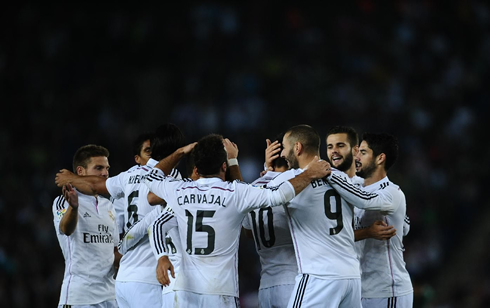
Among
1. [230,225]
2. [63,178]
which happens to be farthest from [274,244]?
[63,178]

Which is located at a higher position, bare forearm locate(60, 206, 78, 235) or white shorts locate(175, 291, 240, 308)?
bare forearm locate(60, 206, 78, 235)

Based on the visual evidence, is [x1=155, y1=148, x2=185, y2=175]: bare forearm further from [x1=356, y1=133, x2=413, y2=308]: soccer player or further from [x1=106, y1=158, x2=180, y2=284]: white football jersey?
[x1=356, y1=133, x2=413, y2=308]: soccer player

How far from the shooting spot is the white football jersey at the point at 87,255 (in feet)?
22.7

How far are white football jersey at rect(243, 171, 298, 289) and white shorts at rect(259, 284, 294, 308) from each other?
0.04 m

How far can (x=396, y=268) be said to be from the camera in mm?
6473

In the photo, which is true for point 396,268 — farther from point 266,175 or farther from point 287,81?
point 287,81

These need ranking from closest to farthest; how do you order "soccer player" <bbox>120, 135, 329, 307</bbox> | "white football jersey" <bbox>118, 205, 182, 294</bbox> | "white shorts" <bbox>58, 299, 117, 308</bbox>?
"soccer player" <bbox>120, 135, 329, 307</bbox>, "white football jersey" <bbox>118, 205, 182, 294</bbox>, "white shorts" <bbox>58, 299, 117, 308</bbox>

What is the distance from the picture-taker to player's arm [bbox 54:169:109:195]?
670 centimetres

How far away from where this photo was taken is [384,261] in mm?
6465

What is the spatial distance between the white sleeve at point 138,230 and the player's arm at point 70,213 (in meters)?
0.64

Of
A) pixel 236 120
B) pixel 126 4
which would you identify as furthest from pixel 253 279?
pixel 126 4

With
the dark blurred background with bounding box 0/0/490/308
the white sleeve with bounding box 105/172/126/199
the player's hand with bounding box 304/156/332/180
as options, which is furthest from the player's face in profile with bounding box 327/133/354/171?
the dark blurred background with bounding box 0/0/490/308

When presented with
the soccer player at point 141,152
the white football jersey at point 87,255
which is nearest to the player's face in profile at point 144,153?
the soccer player at point 141,152

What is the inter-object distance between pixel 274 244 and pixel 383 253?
1.10 meters
